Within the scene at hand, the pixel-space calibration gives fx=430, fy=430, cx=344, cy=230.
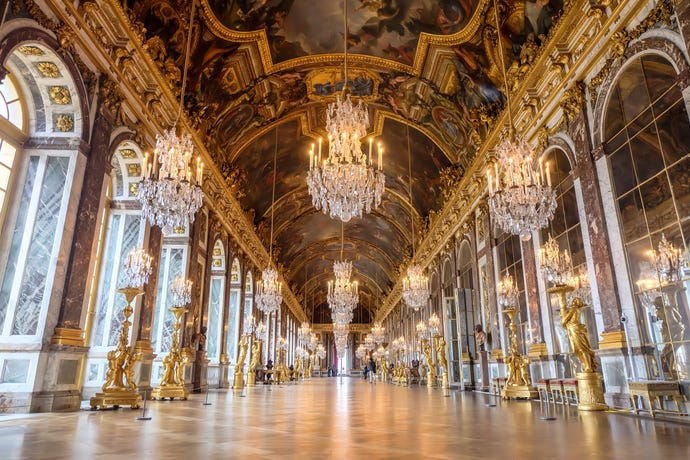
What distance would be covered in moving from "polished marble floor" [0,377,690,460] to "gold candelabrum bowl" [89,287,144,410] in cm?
97

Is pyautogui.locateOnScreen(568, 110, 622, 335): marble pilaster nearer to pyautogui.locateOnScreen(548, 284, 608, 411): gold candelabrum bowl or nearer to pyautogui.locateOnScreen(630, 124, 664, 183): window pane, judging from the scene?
pyautogui.locateOnScreen(548, 284, 608, 411): gold candelabrum bowl

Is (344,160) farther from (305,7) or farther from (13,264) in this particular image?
(305,7)

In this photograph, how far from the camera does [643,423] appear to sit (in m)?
4.89

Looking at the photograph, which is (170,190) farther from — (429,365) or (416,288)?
(429,365)

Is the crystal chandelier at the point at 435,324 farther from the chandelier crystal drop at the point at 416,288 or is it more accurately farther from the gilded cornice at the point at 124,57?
the gilded cornice at the point at 124,57

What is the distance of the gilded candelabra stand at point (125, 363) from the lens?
6727 mm

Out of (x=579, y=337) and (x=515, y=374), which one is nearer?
(x=579, y=337)

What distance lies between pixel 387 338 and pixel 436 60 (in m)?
31.2

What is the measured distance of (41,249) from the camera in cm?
635

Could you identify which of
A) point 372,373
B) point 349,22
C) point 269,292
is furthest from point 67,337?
point 372,373

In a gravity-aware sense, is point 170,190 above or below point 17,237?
above

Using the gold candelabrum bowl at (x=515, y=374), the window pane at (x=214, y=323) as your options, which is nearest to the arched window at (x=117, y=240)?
the window pane at (x=214, y=323)

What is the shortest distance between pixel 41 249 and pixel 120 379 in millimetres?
2429

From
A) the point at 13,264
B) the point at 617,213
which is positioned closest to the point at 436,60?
the point at 617,213
